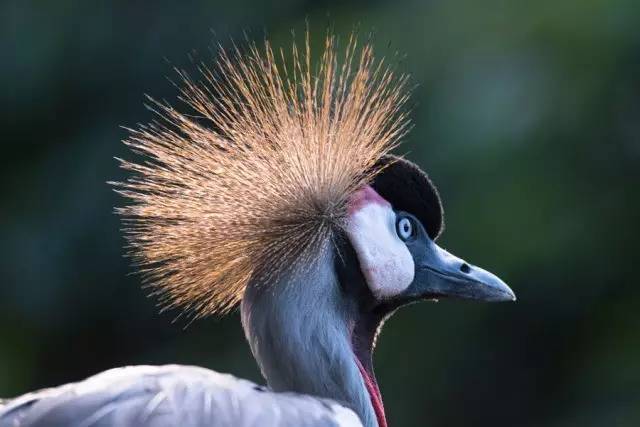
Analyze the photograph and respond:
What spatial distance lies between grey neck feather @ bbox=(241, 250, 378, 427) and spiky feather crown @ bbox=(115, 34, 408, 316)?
3cm

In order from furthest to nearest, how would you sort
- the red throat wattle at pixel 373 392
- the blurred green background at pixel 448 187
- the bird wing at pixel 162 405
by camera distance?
the blurred green background at pixel 448 187, the red throat wattle at pixel 373 392, the bird wing at pixel 162 405

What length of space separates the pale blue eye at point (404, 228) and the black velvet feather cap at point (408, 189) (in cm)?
2

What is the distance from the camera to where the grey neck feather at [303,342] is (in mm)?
1746

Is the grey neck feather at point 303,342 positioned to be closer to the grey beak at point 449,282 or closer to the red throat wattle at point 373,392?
the red throat wattle at point 373,392

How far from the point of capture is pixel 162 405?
1501 millimetres

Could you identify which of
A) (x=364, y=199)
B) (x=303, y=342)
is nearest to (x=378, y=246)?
(x=364, y=199)

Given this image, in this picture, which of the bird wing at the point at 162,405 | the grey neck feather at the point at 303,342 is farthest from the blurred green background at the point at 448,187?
the bird wing at the point at 162,405

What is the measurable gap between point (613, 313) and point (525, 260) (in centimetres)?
42

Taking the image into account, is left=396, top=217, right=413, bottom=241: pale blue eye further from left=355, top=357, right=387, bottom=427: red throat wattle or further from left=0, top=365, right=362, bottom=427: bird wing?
left=0, top=365, right=362, bottom=427: bird wing

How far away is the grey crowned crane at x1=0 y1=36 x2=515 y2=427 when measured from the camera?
177cm

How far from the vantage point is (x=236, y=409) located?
1.53 metres

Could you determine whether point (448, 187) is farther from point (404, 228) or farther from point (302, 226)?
point (302, 226)

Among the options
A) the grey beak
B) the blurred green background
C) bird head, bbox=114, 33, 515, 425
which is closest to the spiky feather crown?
bird head, bbox=114, 33, 515, 425

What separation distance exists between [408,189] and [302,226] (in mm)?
203
